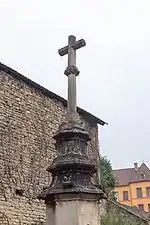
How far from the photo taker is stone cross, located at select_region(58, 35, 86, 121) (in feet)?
20.4

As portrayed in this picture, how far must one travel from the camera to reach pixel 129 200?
55281mm

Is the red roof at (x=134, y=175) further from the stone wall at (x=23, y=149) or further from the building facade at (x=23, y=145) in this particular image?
the stone wall at (x=23, y=149)

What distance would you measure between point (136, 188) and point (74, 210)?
2052 inches

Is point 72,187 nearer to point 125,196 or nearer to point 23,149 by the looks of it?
point 23,149

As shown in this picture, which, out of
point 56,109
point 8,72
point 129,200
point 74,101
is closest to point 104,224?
point 56,109

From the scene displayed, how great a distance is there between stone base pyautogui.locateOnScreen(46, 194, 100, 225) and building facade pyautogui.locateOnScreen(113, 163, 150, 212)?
49.0 meters

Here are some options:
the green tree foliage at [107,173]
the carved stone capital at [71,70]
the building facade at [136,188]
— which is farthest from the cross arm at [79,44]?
the building facade at [136,188]

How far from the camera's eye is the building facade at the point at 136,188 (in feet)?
180

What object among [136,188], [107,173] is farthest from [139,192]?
[107,173]

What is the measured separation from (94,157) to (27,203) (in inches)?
184

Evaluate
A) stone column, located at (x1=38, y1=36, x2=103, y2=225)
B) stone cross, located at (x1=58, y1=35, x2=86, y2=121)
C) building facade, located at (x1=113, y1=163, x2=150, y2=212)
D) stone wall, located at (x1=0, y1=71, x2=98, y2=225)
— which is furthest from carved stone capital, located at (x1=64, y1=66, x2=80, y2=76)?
building facade, located at (x1=113, y1=163, x2=150, y2=212)

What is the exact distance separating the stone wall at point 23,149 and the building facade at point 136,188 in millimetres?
41553

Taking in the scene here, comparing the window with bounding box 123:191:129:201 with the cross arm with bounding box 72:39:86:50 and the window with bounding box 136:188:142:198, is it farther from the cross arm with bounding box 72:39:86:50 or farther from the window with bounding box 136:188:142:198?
the cross arm with bounding box 72:39:86:50

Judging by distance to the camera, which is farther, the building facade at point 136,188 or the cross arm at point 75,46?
the building facade at point 136,188
